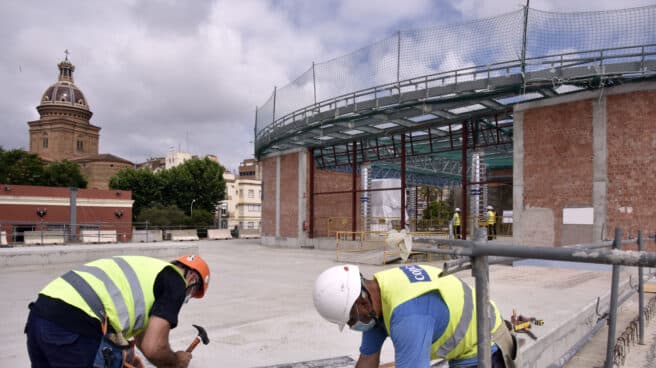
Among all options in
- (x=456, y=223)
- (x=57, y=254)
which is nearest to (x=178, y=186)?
(x=57, y=254)

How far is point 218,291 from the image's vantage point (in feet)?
33.6

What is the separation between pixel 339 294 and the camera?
2377mm

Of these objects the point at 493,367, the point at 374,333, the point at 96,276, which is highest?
the point at 96,276

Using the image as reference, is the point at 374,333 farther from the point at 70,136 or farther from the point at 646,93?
the point at 70,136

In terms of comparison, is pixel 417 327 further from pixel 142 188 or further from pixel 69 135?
pixel 69 135

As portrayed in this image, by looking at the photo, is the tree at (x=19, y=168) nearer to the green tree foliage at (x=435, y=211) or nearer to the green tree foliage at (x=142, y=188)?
the green tree foliage at (x=142, y=188)

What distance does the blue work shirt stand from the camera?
2.09 metres

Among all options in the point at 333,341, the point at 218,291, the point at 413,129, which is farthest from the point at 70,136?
the point at 333,341

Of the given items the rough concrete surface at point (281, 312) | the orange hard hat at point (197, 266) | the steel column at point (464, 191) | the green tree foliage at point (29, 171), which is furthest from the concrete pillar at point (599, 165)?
the green tree foliage at point (29, 171)

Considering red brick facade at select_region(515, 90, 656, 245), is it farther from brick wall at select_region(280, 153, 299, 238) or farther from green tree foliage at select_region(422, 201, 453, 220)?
green tree foliage at select_region(422, 201, 453, 220)

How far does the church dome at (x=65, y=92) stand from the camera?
7981 cm

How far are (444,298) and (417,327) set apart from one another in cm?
29

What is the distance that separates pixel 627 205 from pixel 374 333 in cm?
1382

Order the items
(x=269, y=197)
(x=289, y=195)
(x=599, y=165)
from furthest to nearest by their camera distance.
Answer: (x=269, y=197)
(x=289, y=195)
(x=599, y=165)
